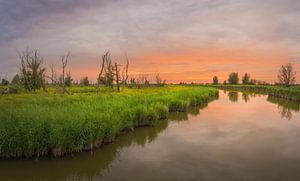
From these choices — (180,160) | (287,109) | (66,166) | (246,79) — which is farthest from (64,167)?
(246,79)

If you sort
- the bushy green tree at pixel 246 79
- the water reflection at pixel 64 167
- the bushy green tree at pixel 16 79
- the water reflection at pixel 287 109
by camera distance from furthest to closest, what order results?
the bushy green tree at pixel 246 79, the bushy green tree at pixel 16 79, the water reflection at pixel 287 109, the water reflection at pixel 64 167

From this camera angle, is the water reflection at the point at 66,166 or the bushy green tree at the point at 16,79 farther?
the bushy green tree at the point at 16,79

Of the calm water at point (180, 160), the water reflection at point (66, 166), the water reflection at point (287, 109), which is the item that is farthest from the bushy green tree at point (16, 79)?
the water reflection at point (66, 166)

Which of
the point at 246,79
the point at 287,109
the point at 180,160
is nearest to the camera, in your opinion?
the point at 180,160

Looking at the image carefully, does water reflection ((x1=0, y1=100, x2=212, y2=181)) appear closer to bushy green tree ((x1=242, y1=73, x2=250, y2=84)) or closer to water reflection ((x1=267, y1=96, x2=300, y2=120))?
water reflection ((x1=267, y1=96, x2=300, y2=120))

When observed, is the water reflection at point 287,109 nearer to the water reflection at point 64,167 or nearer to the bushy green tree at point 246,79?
the water reflection at point 64,167

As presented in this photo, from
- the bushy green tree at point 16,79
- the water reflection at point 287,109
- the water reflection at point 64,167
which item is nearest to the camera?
the water reflection at point 64,167

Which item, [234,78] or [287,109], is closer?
[287,109]

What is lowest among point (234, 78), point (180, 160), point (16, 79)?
point (180, 160)

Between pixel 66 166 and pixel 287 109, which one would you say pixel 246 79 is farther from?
pixel 66 166

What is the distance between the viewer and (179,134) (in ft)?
43.1

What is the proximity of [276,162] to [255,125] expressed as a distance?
7304 mm

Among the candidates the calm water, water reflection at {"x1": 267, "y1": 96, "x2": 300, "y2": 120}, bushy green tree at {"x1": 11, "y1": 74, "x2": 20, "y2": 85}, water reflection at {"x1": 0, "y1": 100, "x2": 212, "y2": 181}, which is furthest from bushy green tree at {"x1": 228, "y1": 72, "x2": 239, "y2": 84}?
water reflection at {"x1": 0, "y1": 100, "x2": 212, "y2": 181}

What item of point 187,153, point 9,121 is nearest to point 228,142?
point 187,153
